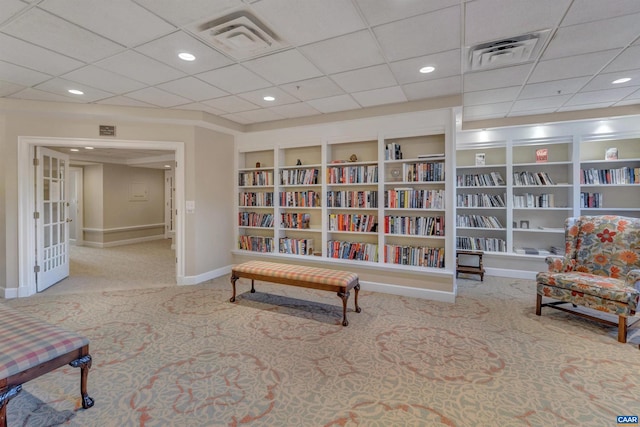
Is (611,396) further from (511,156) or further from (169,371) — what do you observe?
(511,156)

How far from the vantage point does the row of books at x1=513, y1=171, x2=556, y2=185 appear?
4.78 m

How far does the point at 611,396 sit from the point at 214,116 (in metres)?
5.15

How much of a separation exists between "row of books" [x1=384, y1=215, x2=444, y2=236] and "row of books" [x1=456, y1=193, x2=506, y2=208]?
173cm

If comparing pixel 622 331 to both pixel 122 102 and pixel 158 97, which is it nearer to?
pixel 158 97

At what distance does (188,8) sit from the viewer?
6.64 feet

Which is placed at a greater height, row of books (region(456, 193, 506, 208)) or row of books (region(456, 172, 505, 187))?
row of books (region(456, 172, 505, 187))

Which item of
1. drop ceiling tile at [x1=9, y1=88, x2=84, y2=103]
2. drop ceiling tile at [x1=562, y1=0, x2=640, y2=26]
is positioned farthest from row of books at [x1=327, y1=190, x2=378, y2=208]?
drop ceiling tile at [x1=9, y1=88, x2=84, y2=103]

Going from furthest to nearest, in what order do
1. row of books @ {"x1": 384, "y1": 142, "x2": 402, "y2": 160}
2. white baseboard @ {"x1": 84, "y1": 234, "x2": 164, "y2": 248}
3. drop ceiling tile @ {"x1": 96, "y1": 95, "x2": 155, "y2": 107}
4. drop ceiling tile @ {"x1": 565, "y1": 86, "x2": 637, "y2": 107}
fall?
white baseboard @ {"x1": 84, "y1": 234, "x2": 164, "y2": 248} → row of books @ {"x1": 384, "y1": 142, "x2": 402, "y2": 160} → drop ceiling tile @ {"x1": 96, "y1": 95, "x2": 155, "y2": 107} → drop ceiling tile @ {"x1": 565, "y1": 86, "x2": 637, "y2": 107}

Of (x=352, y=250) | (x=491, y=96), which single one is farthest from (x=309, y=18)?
(x=352, y=250)

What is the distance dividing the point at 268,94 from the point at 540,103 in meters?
3.73

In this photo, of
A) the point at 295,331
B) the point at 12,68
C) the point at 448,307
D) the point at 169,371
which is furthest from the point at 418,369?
the point at 12,68

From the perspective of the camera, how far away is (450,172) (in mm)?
3723

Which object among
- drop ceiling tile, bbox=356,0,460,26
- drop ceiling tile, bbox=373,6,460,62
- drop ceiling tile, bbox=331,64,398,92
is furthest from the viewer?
drop ceiling tile, bbox=331,64,398,92

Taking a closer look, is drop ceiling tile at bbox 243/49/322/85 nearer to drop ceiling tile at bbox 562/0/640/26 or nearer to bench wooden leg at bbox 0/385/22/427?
drop ceiling tile at bbox 562/0/640/26
